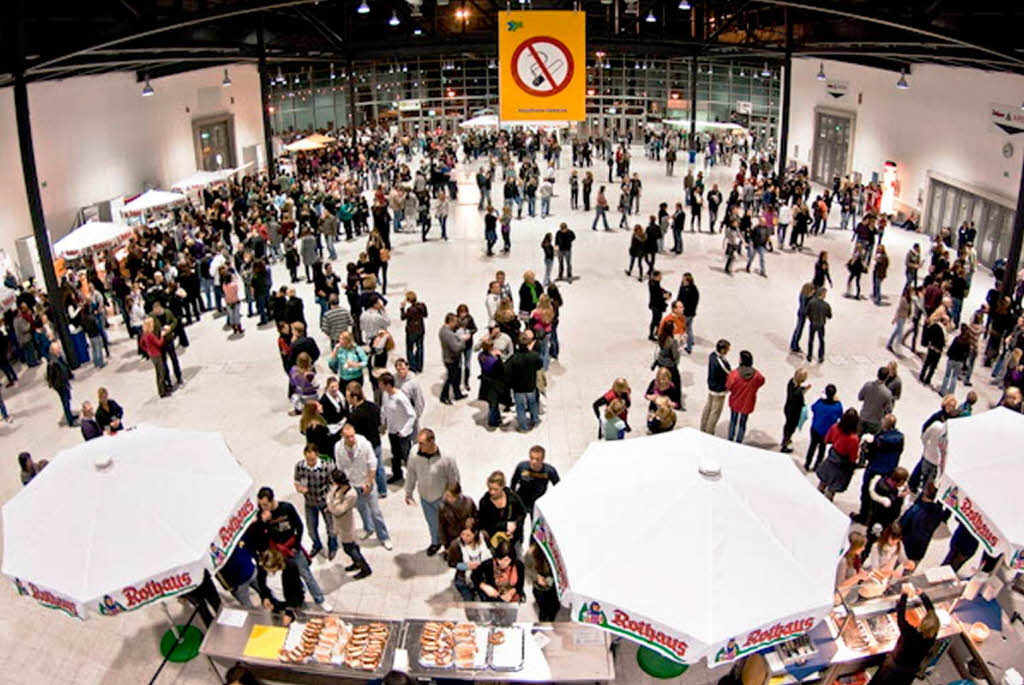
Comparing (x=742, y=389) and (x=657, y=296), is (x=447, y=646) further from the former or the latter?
(x=657, y=296)

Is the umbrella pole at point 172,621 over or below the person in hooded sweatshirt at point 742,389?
below

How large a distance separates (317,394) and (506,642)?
4.55 meters

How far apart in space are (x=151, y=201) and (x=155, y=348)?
11391 millimetres

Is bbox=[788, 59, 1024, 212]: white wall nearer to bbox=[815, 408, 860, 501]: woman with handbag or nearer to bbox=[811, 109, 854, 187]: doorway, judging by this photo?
bbox=[811, 109, 854, 187]: doorway

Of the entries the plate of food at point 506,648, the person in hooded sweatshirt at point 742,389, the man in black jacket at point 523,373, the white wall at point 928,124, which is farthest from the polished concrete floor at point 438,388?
the white wall at point 928,124

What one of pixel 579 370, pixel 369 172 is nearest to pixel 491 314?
pixel 579 370

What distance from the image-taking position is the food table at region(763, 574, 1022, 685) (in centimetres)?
566

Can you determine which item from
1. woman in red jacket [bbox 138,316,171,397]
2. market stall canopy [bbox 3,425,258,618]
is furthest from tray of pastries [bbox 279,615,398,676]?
woman in red jacket [bbox 138,316,171,397]

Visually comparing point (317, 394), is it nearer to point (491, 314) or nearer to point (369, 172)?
point (491, 314)

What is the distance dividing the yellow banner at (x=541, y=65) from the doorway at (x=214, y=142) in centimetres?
1688

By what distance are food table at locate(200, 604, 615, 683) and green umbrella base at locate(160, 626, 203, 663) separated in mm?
555

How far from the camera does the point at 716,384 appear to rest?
30.5 feet

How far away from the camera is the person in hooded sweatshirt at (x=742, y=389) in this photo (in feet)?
29.0

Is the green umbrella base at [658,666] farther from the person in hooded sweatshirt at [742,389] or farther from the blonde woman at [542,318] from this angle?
the blonde woman at [542,318]
